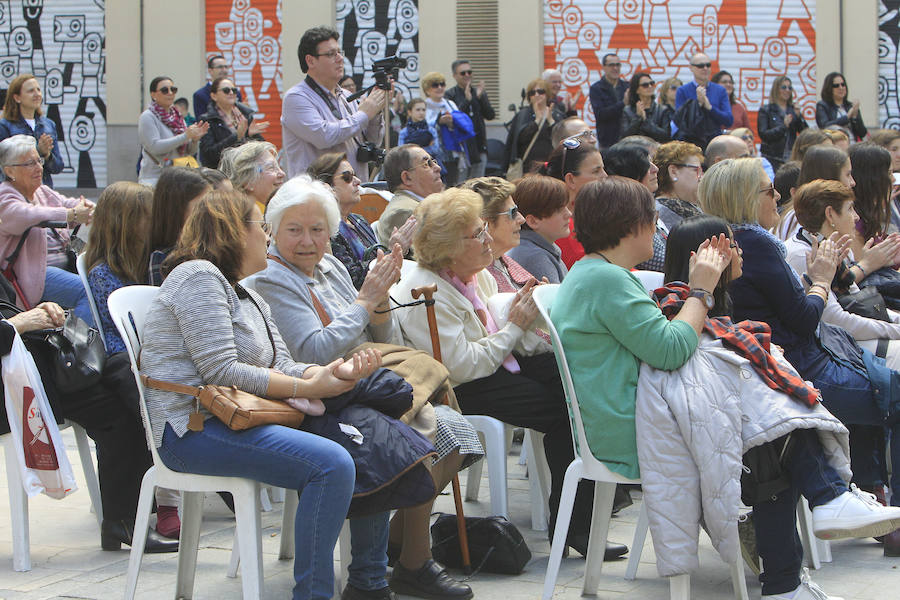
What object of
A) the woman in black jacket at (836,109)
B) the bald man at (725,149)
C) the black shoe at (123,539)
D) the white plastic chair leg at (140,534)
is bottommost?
the black shoe at (123,539)

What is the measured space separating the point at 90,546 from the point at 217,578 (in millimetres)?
741

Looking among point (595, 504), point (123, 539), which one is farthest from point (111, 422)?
point (595, 504)

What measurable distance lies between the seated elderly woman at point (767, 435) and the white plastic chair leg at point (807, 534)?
503 mm

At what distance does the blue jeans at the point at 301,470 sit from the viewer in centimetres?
338

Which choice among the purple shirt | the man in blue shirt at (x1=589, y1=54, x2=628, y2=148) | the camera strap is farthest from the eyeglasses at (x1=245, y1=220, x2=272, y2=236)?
the man in blue shirt at (x1=589, y1=54, x2=628, y2=148)

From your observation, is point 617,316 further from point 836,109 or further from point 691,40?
point 691,40

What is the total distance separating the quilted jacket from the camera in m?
3.49

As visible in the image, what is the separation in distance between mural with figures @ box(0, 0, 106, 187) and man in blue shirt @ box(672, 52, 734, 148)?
813cm

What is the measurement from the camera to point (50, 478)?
438 cm

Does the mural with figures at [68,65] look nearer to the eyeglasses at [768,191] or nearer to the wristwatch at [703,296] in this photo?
the eyeglasses at [768,191]

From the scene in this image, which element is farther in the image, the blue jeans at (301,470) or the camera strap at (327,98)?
the camera strap at (327,98)

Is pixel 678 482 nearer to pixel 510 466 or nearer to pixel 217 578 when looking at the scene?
pixel 217 578

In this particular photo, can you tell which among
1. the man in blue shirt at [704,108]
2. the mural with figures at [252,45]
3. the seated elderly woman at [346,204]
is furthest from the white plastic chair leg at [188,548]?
the mural with figures at [252,45]

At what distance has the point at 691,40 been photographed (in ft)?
49.3
